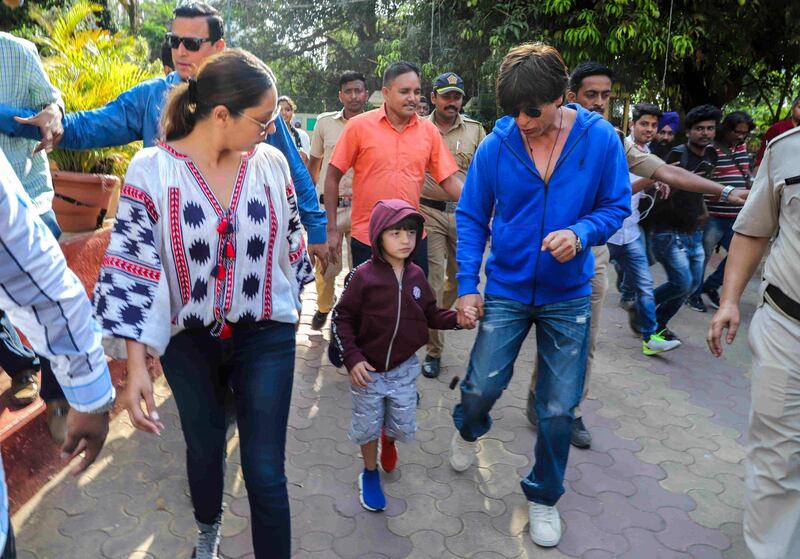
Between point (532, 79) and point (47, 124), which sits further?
point (47, 124)

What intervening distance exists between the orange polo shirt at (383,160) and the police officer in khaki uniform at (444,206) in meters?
0.54

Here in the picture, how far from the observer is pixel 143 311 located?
1.92 m

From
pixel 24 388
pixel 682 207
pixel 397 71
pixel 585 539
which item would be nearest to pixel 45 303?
pixel 24 388

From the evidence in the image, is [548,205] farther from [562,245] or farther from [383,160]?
[383,160]

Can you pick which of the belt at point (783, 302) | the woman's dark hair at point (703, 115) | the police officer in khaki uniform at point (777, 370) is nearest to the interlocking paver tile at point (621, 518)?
the police officer in khaki uniform at point (777, 370)

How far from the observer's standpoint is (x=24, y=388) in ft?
10.7

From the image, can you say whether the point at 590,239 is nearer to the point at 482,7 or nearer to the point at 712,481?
the point at 712,481

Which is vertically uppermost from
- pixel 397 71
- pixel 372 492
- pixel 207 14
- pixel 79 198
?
pixel 207 14

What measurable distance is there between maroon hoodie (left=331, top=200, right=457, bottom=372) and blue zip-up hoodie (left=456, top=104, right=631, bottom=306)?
0.31 metres

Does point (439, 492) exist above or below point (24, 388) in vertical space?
below

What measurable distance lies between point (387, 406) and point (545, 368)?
2.52 ft

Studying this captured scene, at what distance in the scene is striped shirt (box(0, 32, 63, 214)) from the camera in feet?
9.66

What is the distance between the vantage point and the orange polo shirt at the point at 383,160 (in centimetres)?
406

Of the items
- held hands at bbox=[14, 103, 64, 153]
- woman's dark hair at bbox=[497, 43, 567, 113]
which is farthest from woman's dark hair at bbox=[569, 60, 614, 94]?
held hands at bbox=[14, 103, 64, 153]
